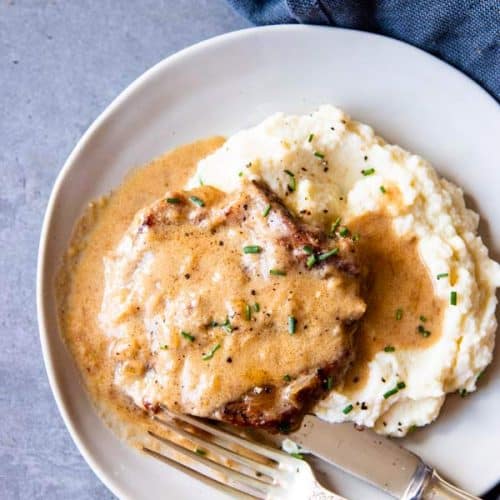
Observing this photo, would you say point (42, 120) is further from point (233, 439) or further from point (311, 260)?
point (233, 439)

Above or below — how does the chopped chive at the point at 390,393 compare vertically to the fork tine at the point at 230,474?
above

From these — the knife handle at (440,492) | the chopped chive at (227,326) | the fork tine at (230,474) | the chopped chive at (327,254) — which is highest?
Answer: the chopped chive at (327,254)

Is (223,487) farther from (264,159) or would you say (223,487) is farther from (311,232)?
(264,159)

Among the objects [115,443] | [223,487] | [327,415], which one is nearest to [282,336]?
[327,415]

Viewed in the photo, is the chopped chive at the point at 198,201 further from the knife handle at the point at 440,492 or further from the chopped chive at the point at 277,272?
the knife handle at the point at 440,492

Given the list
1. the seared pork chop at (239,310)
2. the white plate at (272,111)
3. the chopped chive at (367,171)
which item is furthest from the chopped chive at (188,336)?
the chopped chive at (367,171)
